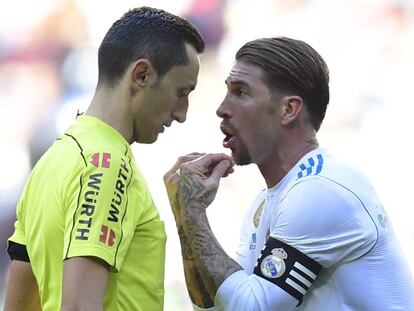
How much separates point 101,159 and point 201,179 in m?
0.53

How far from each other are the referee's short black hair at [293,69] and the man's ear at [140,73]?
43cm

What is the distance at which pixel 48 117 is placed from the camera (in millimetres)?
4668

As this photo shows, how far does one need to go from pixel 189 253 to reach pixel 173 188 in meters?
0.20

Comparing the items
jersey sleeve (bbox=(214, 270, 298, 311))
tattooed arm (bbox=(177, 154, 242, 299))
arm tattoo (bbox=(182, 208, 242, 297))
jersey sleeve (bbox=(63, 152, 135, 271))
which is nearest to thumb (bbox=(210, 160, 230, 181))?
tattooed arm (bbox=(177, 154, 242, 299))

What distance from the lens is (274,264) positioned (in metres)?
2.02

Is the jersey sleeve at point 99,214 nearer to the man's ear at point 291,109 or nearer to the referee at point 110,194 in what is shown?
the referee at point 110,194

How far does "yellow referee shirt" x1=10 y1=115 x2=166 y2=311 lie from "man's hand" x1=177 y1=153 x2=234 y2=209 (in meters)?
0.34

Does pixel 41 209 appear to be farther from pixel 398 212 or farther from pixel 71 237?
pixel 398 212

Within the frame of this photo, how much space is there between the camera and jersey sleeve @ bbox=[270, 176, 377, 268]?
2.02 meters

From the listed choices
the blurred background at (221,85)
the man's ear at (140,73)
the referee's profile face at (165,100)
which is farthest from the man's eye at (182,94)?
the blurred background at (221,85)

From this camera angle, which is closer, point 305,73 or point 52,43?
point 305,73

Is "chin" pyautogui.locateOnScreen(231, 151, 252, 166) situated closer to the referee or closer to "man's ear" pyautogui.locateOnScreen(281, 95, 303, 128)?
"man's ear" pyautogui.locateOnScreen(281, 95, 303, 128)

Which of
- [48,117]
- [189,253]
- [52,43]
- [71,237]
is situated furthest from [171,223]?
[71,237]

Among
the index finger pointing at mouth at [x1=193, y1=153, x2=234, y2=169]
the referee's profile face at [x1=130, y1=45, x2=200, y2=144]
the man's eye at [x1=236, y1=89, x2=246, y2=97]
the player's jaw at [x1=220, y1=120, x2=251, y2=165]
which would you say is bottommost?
the index finger pointing at mouth at [x1=193, y1=153, x2=234, y2=169]
